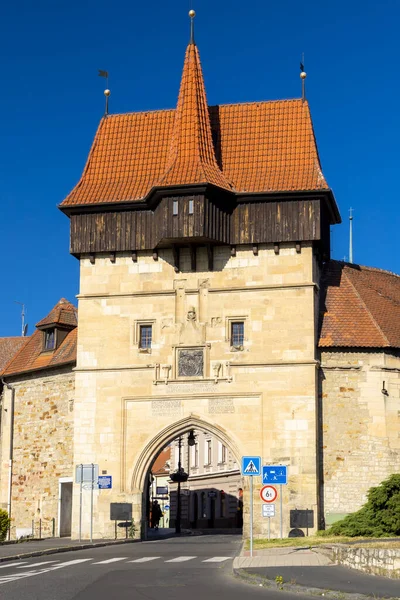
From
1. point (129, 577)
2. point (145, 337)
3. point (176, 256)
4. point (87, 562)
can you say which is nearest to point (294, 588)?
point (129, 577)

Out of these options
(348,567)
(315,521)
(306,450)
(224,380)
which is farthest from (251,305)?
(348,567)

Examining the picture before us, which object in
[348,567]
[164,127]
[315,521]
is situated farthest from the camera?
[164,127]

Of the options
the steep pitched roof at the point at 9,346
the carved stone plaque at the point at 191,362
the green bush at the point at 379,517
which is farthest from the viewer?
the steep pitched roof at the point at 9,346

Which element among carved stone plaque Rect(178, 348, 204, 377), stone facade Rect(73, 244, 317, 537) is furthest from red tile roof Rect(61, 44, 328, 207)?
carved stone plaque Rect(178, 348, 204, 377)

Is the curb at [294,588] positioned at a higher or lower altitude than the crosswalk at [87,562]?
higher

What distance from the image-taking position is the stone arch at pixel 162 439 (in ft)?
120

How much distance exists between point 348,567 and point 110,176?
22100 mm

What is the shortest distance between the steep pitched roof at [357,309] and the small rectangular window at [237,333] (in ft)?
8.75

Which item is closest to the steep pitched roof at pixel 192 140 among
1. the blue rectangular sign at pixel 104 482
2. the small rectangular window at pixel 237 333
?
the small rectangular window at pixel 237 333

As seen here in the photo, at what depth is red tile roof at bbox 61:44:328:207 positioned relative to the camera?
37625mm

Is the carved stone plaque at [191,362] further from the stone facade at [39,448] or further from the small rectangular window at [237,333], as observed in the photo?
the stone facade at [39,448]

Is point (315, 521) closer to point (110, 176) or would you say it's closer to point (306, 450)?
point (306, 450)

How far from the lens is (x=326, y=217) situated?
39.2 metres

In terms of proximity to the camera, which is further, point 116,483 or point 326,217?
point 326,217
